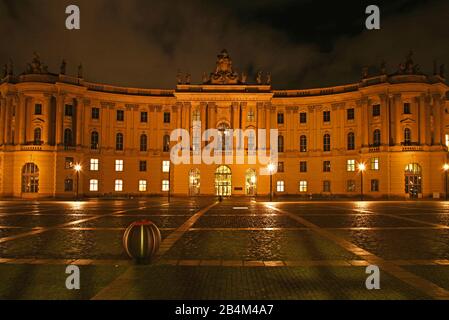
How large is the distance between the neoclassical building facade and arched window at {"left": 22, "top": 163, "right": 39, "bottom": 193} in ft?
0.50

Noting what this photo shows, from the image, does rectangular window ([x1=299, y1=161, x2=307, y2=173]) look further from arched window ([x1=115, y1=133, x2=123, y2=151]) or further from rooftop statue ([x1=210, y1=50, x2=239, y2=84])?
arched window ([x1=115, y1=133, x2=123, y2=151])

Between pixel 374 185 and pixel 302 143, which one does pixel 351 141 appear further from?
pixel 374 185

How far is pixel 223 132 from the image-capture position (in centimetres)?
7138

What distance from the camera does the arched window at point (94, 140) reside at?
69875mm

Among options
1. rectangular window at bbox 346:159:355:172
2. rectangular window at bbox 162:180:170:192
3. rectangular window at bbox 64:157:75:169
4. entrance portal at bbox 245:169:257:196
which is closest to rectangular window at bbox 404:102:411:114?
rectangular window at bbox 346:159:355:172

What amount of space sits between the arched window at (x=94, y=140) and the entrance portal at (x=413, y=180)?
5022 cm

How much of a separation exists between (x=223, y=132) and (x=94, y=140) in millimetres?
21930

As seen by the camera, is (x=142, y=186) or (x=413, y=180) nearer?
(x=413, y=180)

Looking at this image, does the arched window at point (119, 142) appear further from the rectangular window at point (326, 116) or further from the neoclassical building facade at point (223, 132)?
the rectangular window at point (326, 116)

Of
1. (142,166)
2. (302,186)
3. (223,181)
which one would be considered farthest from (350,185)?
(142,166)
